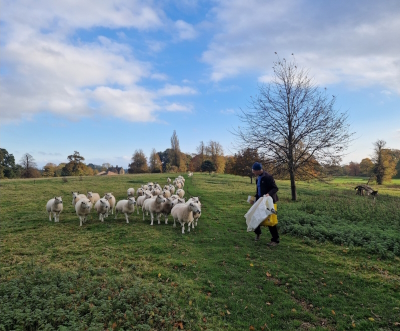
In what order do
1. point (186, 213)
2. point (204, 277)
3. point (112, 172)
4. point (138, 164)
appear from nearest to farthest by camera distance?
point (204, 277) → point (186, 213) → point (138, 164) → point (112, 172)

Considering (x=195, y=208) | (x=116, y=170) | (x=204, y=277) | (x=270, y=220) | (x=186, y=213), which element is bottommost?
(x=204, y=277)

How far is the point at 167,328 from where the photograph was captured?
14.7 ft

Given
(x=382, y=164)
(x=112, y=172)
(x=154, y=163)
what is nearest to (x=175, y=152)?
(x=154, y=163)

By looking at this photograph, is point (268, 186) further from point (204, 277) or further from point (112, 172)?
point (112, 172)

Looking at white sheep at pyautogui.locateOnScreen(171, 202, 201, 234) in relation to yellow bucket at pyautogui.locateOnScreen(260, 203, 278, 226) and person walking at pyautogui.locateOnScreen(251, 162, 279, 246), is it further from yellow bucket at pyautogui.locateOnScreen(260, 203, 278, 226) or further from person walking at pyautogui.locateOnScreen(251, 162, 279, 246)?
yellow bucket at pyautogui.locateOnScreen(260, 203, 278, 226)

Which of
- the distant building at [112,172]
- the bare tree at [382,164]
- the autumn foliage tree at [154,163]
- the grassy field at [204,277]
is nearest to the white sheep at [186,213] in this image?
the grassy field at [204,277]

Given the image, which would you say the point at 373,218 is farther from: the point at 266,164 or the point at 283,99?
the point at 283,99

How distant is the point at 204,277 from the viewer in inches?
264

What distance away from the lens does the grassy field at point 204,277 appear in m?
4.76

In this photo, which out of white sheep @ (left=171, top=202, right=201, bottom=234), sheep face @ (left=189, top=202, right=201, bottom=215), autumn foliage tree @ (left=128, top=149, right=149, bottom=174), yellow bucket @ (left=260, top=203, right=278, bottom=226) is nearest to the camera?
yellow bucket @ (left=260, top=203, right=278, bottom=226)

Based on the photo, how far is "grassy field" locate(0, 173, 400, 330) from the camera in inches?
187

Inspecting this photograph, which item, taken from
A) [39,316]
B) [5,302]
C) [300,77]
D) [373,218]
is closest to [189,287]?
[39,316]

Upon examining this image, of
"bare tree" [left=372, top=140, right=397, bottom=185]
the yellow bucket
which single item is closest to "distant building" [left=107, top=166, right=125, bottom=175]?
"bare tree" [left=372, top=140, right=397, bottom=185]

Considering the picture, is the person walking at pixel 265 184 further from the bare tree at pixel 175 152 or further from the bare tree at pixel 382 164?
the bare tree at pixel 175 152
